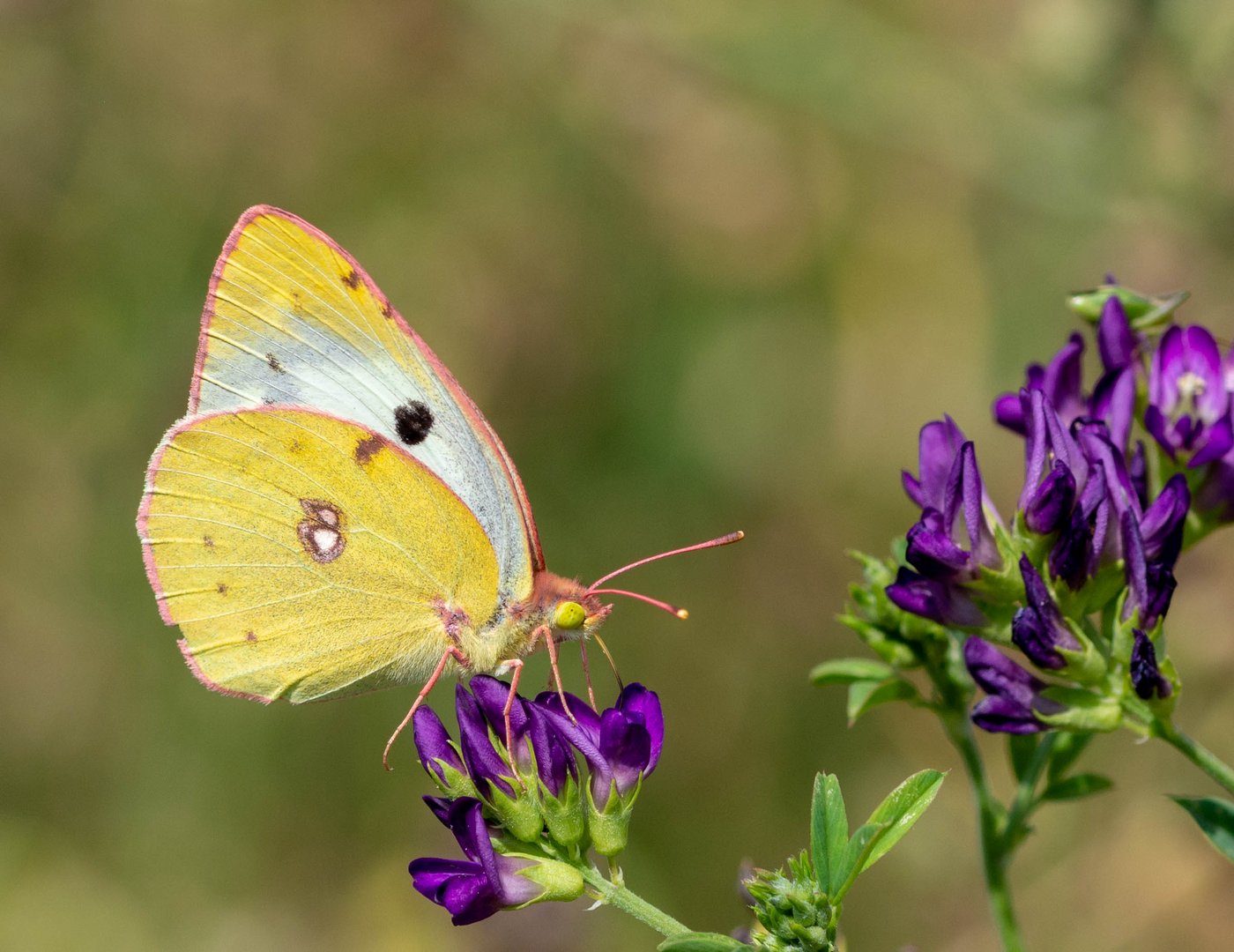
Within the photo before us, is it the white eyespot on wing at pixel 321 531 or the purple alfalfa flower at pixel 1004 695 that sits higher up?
the purple alfalfa flower at pixel 1004 695

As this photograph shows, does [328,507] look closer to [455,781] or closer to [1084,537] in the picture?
[455,781]

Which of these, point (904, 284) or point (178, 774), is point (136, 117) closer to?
point (178, 774)

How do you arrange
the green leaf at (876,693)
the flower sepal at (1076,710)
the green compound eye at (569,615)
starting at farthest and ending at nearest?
the green compound eye at (569,615) < the green leaf at (876,693) < the flower sepal at (1076,710)

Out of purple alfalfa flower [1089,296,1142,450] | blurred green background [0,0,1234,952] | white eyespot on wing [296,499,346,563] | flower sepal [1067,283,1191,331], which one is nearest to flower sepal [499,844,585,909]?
white eyespot on wing [296,499,346,563]

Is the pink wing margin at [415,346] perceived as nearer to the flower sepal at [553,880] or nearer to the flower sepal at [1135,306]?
the flower sepal at [553,880]

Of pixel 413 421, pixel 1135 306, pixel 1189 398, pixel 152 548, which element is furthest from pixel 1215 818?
pixel 152 548

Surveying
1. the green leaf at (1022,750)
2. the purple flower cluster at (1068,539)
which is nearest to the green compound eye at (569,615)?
the purple flower cluster at (1068,539)

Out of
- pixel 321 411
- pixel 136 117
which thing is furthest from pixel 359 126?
pixel 321 411
